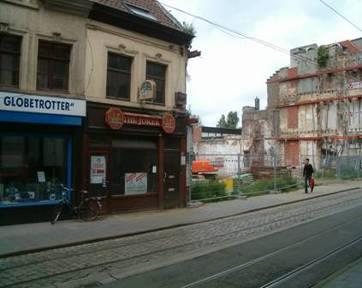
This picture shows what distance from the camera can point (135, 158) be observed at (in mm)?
18078

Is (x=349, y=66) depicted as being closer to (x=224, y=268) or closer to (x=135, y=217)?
(x=135, y=217)

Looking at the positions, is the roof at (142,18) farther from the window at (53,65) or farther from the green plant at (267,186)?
Answer: the green plant at (267,186)

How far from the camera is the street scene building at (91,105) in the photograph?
14.8 m

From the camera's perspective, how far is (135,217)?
54.4ft

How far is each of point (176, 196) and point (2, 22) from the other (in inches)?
355

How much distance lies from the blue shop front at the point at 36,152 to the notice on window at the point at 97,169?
1.81 ft

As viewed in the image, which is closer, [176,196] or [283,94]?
[176,196]

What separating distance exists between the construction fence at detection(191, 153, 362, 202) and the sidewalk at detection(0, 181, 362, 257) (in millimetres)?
1594

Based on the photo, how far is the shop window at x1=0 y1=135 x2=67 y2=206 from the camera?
14641mm

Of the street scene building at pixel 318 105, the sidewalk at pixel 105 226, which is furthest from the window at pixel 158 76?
the street scene building at pixel 318 105

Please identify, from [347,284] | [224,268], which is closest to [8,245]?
[224,268]

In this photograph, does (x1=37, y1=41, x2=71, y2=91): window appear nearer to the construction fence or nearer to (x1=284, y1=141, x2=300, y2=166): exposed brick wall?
the construction fence

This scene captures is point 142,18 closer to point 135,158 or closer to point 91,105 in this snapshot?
point 91,105

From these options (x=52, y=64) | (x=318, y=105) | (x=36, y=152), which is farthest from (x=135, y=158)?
(x=318, y=105)
